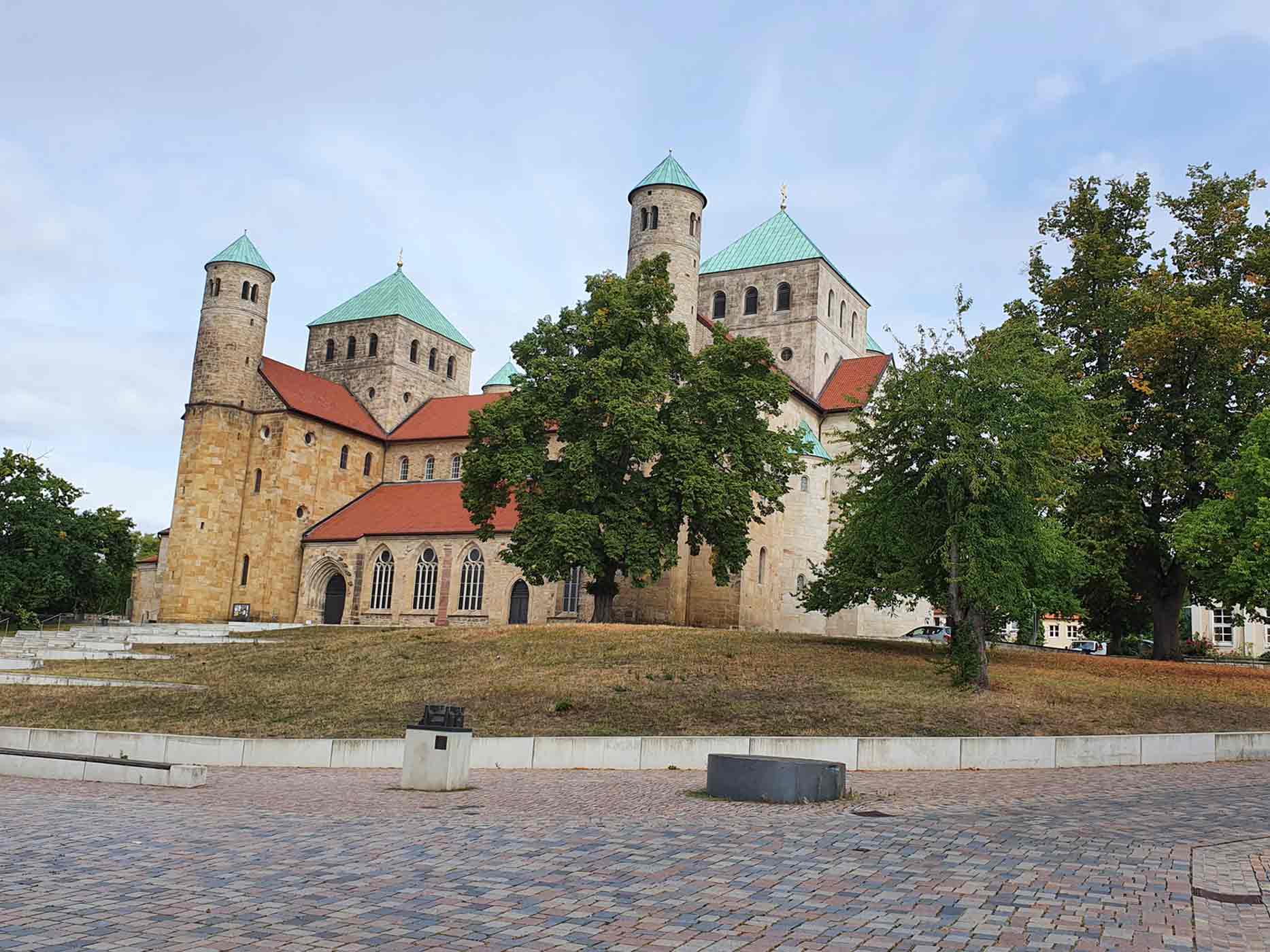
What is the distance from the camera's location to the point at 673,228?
4900 cm

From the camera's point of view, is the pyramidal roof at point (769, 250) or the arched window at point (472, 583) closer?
the arched window at point (472, 583)

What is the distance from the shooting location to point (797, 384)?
2288 inches

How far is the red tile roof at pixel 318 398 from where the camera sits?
57469mm

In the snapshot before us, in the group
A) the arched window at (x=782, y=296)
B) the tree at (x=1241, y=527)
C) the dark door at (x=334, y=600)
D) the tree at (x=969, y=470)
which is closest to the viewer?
the tree at (x=969, y=470)

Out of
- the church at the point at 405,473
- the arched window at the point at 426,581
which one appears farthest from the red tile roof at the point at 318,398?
the arched window at the point at 426,581

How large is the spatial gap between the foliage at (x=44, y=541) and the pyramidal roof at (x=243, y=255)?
15.0m

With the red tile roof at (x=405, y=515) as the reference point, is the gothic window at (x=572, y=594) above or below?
below

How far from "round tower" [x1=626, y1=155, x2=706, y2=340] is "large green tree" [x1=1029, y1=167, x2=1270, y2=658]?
15.4 meters

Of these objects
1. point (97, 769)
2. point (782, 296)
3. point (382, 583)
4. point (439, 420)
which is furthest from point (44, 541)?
point (97, 769)

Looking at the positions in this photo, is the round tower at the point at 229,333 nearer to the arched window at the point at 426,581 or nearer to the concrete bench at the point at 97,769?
the arched window at the point at 426,581

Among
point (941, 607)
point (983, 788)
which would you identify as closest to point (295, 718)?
point (983, 788)

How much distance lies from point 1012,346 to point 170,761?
21.0 m

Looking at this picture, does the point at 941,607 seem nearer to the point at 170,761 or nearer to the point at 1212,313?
the point at 1212,313

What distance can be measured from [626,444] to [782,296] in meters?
25.2
